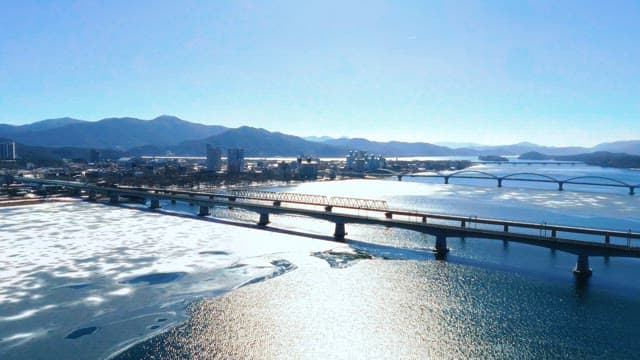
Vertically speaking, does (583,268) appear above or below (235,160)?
below

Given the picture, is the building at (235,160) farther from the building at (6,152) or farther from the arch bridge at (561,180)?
the building at (6,152)

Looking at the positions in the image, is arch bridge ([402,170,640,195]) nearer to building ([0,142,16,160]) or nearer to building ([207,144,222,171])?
building ([207,144,222,171])

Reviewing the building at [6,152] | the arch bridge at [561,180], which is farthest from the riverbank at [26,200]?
the building at [6,152]

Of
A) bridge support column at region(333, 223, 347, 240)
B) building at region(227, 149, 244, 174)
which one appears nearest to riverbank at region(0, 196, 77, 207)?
bridge support column at region(333, 223, 347, 240)

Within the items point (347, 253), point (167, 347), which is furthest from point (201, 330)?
point (347, 253)

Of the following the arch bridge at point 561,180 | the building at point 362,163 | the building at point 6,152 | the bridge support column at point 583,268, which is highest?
the building at point 6,152

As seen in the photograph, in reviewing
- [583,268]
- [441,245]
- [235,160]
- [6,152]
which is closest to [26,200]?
[441,245]

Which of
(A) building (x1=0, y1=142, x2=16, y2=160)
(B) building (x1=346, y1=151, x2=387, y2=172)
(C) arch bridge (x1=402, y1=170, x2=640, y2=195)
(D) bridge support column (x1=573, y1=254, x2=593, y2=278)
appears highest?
(A) building (x1=0, y1=142, x2=16, y2=160)

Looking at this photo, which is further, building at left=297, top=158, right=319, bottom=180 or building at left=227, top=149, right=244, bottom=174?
building at left=227, top=149, right=244, bottom=174

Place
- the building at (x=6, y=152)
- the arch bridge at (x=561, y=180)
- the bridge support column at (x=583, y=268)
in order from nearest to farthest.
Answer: the bridge support column at (x=583, y=268) → the arch bridge at (x=561, y=180) → the building at (x=6, y=152)

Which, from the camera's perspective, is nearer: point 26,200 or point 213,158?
point 26,200

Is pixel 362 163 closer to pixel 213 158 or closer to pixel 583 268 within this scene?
pixel 213 158
